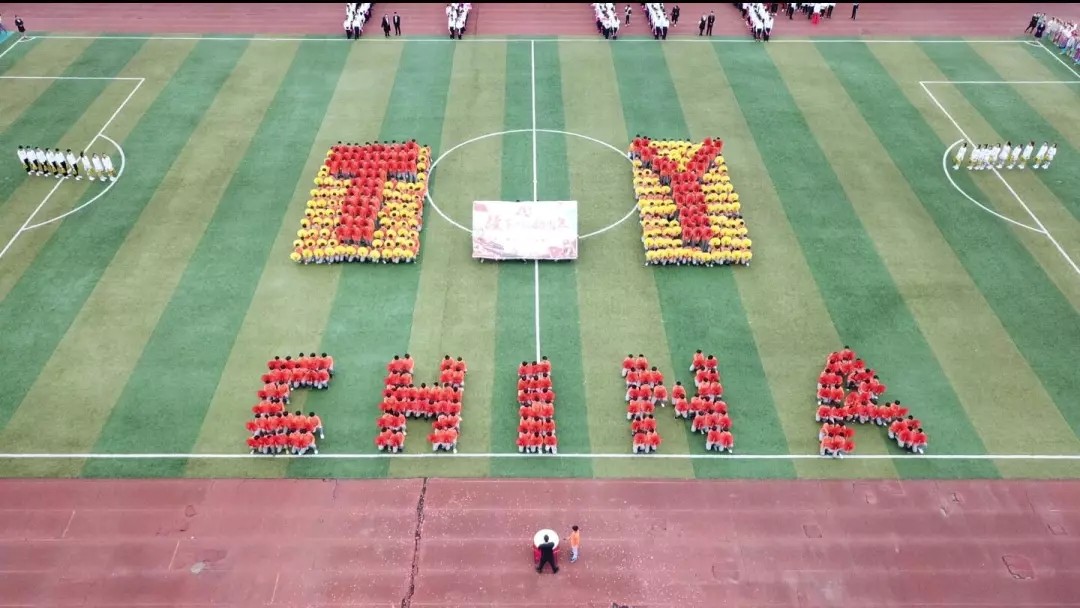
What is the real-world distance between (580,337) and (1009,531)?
1304cm

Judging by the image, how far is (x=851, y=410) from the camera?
848 inches

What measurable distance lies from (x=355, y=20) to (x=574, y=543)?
3551cm

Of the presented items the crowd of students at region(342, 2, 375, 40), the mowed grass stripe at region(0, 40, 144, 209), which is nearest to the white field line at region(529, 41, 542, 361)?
the crowd of students at region(342, 2, 375, 40)

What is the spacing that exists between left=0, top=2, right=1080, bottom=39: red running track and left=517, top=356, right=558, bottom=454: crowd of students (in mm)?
28462

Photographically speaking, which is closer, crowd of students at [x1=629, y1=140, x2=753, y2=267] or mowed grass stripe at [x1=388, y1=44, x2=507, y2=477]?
mowed grass stripe at [x1=388, y1=44, x2=507, y2=477]

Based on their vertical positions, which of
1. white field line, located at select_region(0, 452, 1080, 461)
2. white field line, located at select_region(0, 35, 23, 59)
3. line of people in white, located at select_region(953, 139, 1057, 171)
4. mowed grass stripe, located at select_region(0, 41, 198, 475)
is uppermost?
white field line, located at select_region(0, 35, 23, 59)

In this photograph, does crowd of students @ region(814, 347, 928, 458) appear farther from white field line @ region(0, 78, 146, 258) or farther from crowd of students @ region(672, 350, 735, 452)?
white field line @ region(0, 78, 146, 258)

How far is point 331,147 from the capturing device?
3291 centimetres

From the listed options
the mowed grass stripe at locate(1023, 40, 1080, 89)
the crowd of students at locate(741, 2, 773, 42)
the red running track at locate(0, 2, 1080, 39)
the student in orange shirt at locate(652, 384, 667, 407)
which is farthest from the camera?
the red running track at locate(0, 2, 1080, 39)

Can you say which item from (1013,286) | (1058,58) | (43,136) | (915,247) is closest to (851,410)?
(915,247)

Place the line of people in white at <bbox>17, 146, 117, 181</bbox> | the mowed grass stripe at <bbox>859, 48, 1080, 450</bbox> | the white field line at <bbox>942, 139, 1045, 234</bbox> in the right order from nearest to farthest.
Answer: the mowed grass stripe at <bbox>859, 48, 1080, 450</bbox>, the white field line at <bbox>942, 139, 1045, 234</bbox>, the line of people in white at <bbox>17, 146, 117, 181</bbox>

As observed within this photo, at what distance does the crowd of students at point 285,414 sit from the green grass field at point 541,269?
0.51 metres

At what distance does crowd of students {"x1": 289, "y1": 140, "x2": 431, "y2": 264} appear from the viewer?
88.7 ft

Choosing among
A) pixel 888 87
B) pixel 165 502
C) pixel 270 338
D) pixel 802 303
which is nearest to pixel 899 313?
pixel 802 303
